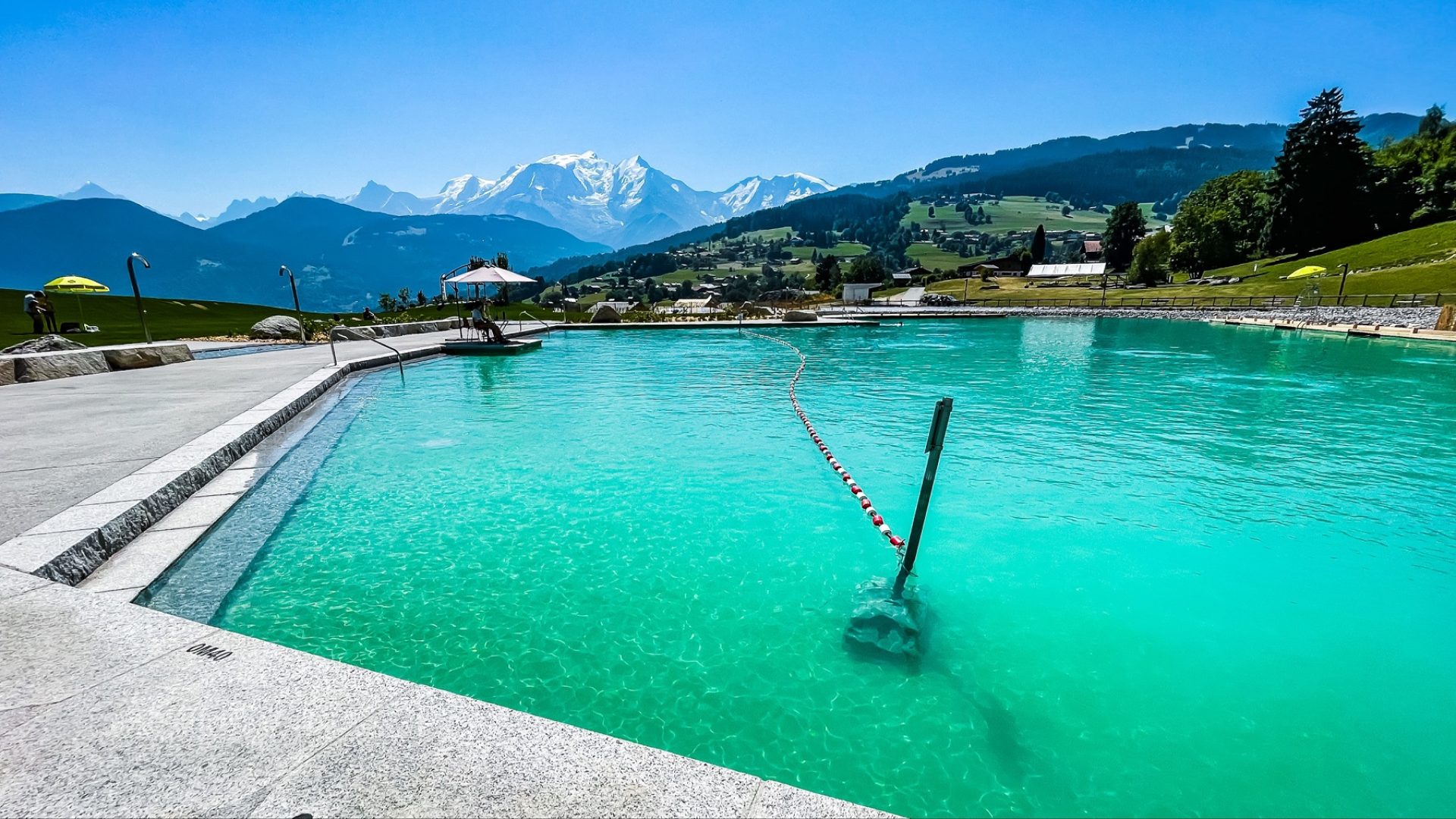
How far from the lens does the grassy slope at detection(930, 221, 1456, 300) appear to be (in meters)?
42.2

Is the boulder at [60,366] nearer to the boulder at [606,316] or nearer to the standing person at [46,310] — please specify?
the standing person at [46,310]

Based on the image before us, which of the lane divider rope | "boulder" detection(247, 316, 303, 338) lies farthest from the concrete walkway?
"boulder" detection(247, 316, 303, 338)

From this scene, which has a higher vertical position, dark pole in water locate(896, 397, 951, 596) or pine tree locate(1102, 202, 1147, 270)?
pine tree locate(1102, 202, 1147, 270)

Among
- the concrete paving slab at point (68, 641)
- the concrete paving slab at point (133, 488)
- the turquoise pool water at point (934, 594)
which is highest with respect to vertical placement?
the concrete paving slab at point (133, 488)

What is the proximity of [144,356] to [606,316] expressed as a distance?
3087 centimetres

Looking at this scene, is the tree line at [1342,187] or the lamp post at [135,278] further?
the tree line at [1342,187]

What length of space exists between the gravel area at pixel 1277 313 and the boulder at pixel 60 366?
165 feet

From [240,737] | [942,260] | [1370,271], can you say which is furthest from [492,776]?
[942,260]

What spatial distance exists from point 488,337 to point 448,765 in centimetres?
2697

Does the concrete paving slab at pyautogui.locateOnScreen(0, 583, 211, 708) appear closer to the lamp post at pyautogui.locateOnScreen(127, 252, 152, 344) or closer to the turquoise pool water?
the turquoise pool water

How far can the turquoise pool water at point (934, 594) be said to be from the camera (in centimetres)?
425

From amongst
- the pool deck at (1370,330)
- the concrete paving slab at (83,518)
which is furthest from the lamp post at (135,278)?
the pool deck at (1370,330)

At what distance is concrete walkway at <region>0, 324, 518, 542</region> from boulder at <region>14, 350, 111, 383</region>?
1.05 feet

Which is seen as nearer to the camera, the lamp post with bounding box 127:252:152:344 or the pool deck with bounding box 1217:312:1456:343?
the lamp post with bounding box 127:252:152:344
